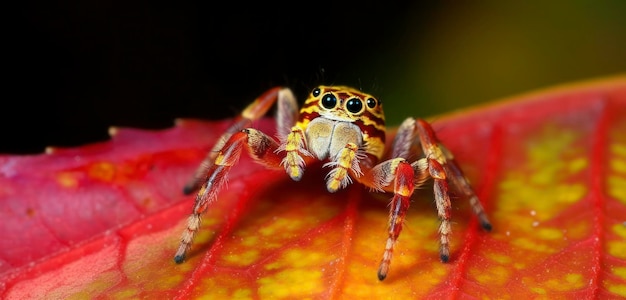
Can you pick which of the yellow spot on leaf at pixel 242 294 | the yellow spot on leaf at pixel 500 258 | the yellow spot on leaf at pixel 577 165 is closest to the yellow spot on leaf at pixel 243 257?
the yellow spot on leaf at pixel 242 294

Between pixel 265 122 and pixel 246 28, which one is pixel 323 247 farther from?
pixel 246 28

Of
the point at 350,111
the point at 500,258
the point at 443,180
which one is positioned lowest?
the point at 500,258

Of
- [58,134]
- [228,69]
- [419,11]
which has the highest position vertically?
[419,11]

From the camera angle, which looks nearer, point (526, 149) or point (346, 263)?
point (346, 263)

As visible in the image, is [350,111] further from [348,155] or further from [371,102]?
[348,155]

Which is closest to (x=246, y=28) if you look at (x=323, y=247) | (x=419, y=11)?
(x=419, y=11)

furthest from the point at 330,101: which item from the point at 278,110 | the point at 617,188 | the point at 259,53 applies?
the point at 259,53

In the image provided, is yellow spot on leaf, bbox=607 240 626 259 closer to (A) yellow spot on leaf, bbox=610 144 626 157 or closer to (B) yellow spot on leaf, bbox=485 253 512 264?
(B) yellow spot on leaf, bbox=485 253 512 264
